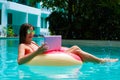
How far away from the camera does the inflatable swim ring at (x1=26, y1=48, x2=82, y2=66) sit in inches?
256

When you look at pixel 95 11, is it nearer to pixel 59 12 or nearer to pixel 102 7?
pixel 102 7

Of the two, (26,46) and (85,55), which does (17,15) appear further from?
(26,46)

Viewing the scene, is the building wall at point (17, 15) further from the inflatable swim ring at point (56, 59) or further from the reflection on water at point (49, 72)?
the reflection on water at point (49, 72)

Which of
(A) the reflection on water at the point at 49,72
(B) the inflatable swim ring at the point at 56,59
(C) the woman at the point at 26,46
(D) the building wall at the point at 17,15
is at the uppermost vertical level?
(D) the building wall at the point at 17,15

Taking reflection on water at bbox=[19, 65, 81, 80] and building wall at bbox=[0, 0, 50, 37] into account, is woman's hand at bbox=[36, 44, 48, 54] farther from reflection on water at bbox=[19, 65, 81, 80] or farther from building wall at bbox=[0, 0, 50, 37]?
building wall at bbox=[0, 0, 50, 37]

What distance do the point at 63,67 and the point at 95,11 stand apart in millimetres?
13240

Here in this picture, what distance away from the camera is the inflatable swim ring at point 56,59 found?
256 inches

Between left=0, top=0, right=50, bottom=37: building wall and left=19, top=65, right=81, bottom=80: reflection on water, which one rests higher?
left=0, top=0, right=50, bottom=37: building wall

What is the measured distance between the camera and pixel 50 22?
67.8 feet

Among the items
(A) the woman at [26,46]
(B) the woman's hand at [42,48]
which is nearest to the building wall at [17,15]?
(A) the woman at [26,46]

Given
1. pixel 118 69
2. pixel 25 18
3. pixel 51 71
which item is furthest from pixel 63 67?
pixel 25 18

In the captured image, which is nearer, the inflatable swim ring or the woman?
the woman

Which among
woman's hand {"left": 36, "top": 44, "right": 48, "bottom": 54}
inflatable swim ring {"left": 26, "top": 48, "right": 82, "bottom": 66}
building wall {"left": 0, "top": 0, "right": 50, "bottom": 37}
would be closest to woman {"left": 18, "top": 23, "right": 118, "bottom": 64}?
woman's hand {"left": 36, "top": 44, "right": 48, "bottom": 54}

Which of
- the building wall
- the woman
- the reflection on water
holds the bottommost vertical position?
the reflection on water
